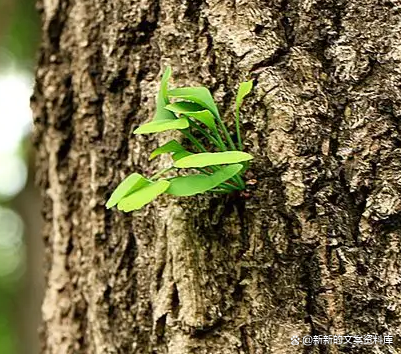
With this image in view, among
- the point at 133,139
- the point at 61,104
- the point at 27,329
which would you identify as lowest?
the point at 27,329

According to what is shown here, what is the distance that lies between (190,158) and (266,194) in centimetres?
16

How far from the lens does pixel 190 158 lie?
26.9 inches

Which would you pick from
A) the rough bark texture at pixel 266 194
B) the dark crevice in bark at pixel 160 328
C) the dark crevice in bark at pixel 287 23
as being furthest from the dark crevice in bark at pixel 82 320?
the dark crevice in bark at pixel 287 23

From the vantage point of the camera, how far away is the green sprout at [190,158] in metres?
0.69

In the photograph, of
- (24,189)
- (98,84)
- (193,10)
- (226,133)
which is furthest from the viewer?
(24,189)

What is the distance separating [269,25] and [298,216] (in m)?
0.28

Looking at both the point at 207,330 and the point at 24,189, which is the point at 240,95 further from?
the point at 24,189

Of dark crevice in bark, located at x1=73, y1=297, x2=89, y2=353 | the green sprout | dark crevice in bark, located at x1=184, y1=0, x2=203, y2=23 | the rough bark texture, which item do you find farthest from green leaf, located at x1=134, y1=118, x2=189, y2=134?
dark crevice in bark, located at x1=73, y1=297, x2=89, y2=353

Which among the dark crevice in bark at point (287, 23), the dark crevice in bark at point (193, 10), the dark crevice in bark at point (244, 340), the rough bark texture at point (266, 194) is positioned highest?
the dark crevice in bark at point (193, 10)

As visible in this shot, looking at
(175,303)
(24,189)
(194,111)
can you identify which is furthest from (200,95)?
(24,189)

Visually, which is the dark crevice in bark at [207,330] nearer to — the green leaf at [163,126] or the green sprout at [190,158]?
the green sprout at [190,158]

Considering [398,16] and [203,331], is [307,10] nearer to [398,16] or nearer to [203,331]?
[398,16]

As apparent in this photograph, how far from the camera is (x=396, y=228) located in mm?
743

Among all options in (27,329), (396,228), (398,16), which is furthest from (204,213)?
(27,329)
